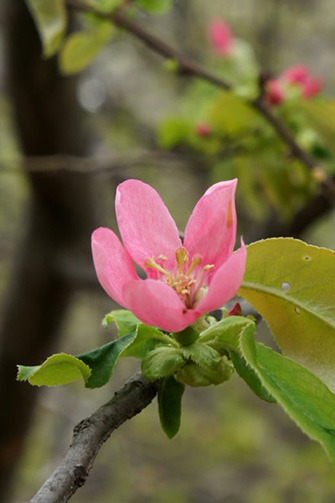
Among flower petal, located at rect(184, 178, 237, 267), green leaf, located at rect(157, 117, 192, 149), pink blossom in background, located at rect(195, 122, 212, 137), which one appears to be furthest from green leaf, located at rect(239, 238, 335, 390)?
green leaf, located at rect(157, 117, 192, 149)

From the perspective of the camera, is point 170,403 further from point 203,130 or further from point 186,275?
point 203,130

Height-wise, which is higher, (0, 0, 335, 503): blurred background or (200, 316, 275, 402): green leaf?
(200, 316, 275, 402): green leaf

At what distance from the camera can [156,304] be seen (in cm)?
43

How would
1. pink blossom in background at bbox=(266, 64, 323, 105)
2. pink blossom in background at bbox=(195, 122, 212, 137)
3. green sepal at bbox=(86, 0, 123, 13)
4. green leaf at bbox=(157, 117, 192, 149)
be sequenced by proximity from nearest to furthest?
green sepal at bbox=(86, 0, 123, 13), pink blossom in background at bbox=(266, 64, 323, 105), pink blossom in background at bbox=(195, 122, 212, 137), green leaf at bbox=(157, 117, 192, 149)

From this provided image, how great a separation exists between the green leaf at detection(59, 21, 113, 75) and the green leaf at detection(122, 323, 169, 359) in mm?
1023

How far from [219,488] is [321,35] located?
2702 millimetres

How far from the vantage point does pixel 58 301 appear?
216 cm

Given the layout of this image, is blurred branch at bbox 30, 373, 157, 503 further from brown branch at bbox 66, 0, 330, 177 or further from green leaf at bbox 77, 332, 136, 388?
brown branch at bbox 66, 0, 330, 177

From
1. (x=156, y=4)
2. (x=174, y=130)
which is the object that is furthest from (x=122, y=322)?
(x=174, y=130)

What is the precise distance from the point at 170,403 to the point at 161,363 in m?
0.05

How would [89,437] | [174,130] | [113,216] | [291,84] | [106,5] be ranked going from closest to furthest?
[89,437], [106,5], [291,84], [174,130], [113,216]

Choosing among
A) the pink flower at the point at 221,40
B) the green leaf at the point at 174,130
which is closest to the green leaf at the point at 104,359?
the green leaf at the point at 174,130

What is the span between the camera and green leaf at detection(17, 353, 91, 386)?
0.46 metres

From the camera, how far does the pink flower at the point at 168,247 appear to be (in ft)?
1.50
